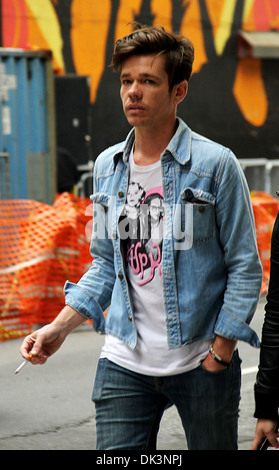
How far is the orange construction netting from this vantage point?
7762 mm

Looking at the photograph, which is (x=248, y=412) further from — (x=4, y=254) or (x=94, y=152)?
(x=94, y=152)

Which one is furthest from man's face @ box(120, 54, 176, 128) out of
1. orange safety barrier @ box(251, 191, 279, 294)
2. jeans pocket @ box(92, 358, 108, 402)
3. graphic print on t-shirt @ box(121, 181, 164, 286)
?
orange safety barrier @ box(251, 191, 279, 294)

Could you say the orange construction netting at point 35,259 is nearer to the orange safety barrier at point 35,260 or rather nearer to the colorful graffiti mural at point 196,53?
the orange safety barrier at point 35,260

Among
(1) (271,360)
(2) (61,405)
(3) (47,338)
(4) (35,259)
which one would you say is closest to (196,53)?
(4) (35,259)

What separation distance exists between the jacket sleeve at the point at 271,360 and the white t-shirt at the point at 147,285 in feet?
0.71

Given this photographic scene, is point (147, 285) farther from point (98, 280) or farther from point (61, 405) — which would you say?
point (61, 405)

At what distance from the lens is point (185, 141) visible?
2.83 metres

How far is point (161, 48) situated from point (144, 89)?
5.8 inches

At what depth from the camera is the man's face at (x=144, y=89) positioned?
2.73 metres

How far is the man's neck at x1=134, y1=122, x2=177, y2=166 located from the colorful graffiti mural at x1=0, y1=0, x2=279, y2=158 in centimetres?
1000

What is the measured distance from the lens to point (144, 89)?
2.74m

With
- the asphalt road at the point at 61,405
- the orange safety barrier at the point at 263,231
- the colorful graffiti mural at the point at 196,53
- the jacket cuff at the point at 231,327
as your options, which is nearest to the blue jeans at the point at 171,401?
the jacket cuff at the point at 231,327

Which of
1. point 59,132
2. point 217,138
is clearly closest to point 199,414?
point 59,132

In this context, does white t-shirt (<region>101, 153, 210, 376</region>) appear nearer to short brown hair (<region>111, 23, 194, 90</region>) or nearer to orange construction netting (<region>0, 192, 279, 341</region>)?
short brown hair (<region>111, 23, 194, 90</region>)
